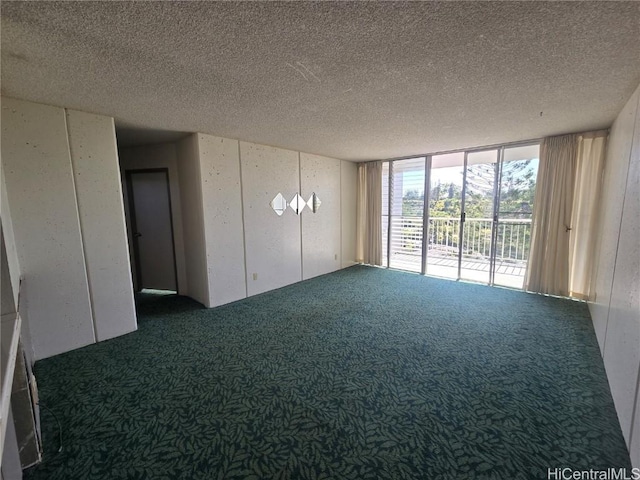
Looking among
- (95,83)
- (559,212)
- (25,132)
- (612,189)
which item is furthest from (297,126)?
(559,212)

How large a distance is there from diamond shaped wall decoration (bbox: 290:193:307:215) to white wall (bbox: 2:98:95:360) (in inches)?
116

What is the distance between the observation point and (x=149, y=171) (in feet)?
14.2

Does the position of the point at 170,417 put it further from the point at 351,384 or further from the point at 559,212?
the point at 559,212

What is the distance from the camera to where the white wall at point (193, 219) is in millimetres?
3707

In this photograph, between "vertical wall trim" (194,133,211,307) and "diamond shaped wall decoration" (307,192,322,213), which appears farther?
"diamond shaped wall decoration" (307,192,322,213)

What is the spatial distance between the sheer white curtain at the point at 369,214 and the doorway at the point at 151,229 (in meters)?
3.93

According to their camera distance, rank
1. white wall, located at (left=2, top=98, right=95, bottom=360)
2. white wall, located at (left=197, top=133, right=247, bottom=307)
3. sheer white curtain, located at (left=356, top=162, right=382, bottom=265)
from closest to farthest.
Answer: white wall, located at (left=2, top=98, right=95, bottom=360) → white wall, located at (left=197, top=133, right=247, bottom=307) → sheer white curtain, located at (left=356, top=162, right=382, bottom=265)

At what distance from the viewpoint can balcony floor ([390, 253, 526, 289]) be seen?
4.75 meters

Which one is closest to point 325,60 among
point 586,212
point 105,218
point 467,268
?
point 105,218

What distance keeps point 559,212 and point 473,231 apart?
1487mm

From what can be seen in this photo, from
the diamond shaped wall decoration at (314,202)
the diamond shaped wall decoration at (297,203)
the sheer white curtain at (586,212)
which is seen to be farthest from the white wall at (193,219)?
the sheer white curtain at (586,212)

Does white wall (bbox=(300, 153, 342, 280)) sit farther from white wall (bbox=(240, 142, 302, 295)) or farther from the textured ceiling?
the textured ceiling

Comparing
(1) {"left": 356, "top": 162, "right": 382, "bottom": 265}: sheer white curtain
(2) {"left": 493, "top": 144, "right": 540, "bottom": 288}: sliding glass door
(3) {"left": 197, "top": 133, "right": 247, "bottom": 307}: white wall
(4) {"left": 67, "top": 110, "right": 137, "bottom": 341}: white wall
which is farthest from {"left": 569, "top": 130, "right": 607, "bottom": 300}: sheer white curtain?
(4) {"left": 67, "top": 110, "right": 137, "bottom": 341}: white wall

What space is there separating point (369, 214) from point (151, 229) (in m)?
4.32
